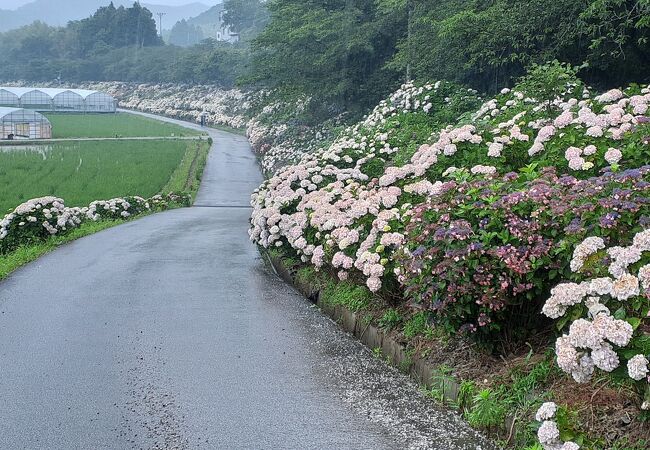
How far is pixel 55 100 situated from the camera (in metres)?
78.2

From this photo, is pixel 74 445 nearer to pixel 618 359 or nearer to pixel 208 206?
pixel 618 359

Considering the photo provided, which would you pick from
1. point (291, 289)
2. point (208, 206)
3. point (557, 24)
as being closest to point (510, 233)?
point (291, 289)

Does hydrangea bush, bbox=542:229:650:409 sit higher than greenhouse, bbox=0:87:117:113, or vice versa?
hydrangea bush, bbox=542:229:650:409

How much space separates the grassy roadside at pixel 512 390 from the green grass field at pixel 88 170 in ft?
54.2

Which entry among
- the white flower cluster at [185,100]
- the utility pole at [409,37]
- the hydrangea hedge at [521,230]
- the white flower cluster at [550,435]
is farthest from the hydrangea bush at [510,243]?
the white flower cluster at [185,100]

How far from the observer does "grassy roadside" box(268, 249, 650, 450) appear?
3.64 m

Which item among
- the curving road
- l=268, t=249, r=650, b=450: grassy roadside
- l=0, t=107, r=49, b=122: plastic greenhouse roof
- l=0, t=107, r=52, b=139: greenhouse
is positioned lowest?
l=0, t=107, r=52, b=139: greenhouse

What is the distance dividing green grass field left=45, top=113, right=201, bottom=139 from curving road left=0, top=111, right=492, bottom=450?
146ft

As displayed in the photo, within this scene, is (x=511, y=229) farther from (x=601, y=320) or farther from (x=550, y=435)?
(x=550, y=435)

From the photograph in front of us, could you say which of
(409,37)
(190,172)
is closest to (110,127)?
(190,172)

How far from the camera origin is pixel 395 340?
19.0 ft

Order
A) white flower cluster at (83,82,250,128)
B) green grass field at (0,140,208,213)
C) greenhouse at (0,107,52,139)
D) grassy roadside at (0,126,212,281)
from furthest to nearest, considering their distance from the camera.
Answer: white flower cluster at (83,82,250,128) → greenhouse at (0,107,52,139) → green grass field at (0,140,208,213) → grassy roadside at (0,126,212,281)

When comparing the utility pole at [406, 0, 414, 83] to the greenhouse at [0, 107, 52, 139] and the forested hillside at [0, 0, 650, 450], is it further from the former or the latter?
the greenhouse at [0, 107, 52, 139]

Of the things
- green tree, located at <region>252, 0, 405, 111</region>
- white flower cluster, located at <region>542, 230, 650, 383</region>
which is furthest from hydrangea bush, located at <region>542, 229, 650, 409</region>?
green tree, located at <region>252, 0, 405, 111</region>
